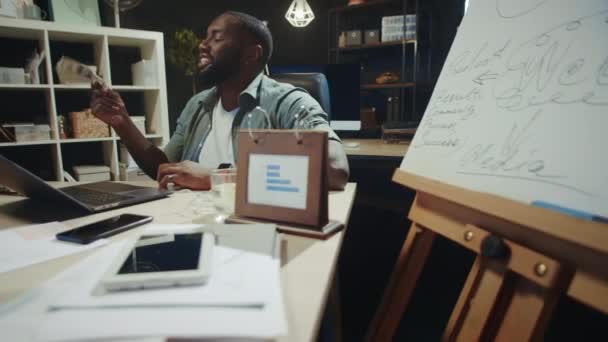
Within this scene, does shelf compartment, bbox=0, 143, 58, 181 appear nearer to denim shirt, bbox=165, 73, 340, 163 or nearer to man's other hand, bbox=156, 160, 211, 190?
denim shirt, bbox=165, 73, 340, 163

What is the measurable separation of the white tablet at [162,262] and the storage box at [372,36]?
3.06m

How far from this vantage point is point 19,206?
38.8 inches

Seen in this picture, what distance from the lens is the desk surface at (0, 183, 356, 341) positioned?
1.38 feet

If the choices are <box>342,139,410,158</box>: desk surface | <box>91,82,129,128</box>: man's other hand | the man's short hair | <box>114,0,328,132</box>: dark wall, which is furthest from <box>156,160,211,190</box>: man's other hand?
<box>114,0,328,132</box>: dark wall

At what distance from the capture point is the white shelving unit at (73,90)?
257cm

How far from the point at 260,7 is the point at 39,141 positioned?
2433 millimetres

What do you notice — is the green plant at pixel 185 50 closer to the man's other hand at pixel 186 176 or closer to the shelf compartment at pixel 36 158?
the shelf compartment at pixel 36 158

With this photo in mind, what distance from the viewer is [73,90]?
2904mm

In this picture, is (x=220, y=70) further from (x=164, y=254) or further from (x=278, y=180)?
(x=164, y=254)

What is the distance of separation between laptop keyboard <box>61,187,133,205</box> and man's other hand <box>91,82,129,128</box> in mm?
447

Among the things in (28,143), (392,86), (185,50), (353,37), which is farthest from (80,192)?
(353,37)

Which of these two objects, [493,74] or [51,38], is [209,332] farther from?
[51,38]

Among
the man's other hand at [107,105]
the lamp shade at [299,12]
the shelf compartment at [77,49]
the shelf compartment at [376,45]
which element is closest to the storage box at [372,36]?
the shelf compartment at [376,45]

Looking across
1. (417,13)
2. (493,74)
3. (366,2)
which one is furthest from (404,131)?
(493,74)
